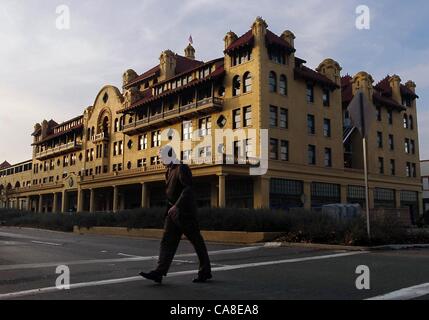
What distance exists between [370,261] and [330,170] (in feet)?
114

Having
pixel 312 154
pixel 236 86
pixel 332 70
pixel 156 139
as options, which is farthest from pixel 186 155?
pixel 332 70

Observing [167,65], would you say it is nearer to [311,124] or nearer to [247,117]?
[247,117]

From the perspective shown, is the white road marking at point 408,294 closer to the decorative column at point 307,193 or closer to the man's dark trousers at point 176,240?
the man's dark trousers at point 176,240

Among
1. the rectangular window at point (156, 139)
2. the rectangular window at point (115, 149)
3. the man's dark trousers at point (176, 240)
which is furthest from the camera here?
the rectangular window at point (115, 149)

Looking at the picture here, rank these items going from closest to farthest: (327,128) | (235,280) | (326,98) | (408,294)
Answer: (408,294)
(235,280)
(327,128)
(326,98)

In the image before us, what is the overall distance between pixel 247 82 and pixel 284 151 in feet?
22.4

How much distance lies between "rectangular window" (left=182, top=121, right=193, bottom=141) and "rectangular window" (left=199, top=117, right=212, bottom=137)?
1.49 metres

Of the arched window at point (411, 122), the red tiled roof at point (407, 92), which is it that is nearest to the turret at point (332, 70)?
the red tiled roof at point (407, 92)

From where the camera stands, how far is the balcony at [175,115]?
4147cm

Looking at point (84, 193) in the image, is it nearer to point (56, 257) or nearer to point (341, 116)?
point (341, 116)

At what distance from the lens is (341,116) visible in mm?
46750

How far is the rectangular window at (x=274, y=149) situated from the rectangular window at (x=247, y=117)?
8.00ft

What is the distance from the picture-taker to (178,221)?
23.3 ft
